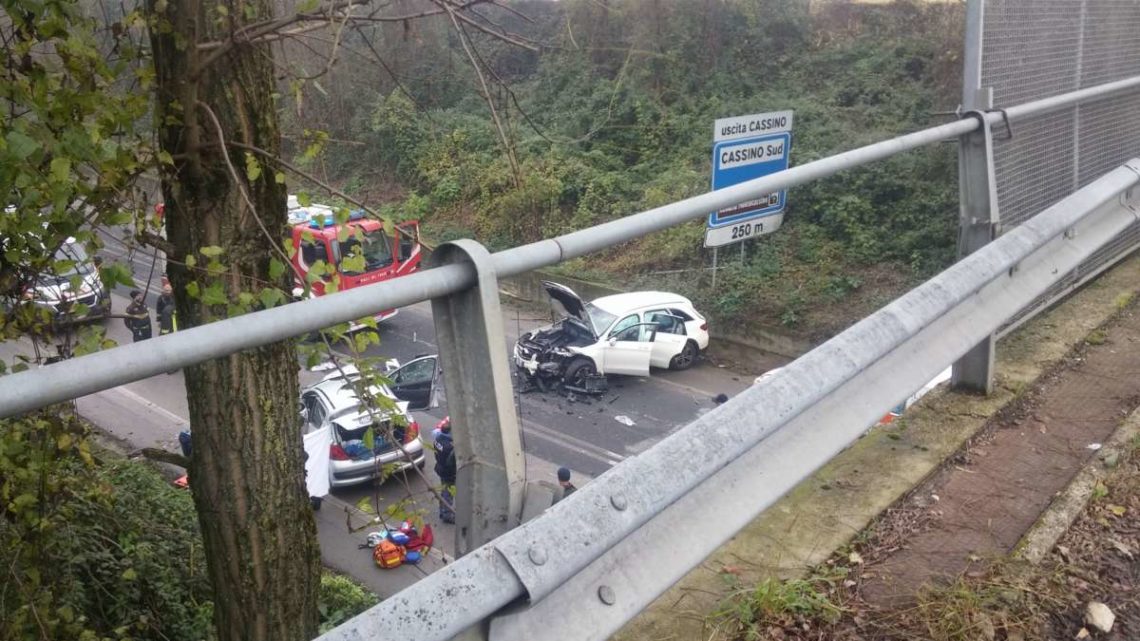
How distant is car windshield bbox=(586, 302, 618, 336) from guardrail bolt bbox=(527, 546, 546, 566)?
3.03 metres

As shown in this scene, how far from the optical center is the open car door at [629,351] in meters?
5.96

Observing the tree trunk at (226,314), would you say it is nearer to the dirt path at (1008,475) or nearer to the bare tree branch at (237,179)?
the bare tree branch at (237,179)

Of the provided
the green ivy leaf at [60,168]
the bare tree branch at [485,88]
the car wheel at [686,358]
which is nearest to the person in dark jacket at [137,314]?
the green ivy leaf at [60,168]

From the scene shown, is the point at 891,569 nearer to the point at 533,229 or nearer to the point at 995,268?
the point at 995,268

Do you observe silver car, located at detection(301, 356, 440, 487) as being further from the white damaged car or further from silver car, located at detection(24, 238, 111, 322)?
silver car, located at detection(24, 238, 111, 322)

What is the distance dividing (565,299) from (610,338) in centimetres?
257

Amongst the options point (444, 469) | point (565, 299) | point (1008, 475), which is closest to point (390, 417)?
point (444, 469)

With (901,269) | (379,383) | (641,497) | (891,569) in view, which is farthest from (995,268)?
(901,269)

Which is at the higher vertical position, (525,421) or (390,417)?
(390,417)

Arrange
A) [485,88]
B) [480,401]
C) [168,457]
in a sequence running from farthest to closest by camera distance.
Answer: [168,457]
[485,88]
[480,401]

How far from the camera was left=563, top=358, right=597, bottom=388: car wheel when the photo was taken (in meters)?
5.32

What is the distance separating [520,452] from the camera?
152 centimetres

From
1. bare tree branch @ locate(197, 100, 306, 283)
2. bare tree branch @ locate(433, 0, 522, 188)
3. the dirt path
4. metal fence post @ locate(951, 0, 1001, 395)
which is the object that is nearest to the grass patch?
the dirt path

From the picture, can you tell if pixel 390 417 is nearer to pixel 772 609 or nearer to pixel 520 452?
pixel 772 609
